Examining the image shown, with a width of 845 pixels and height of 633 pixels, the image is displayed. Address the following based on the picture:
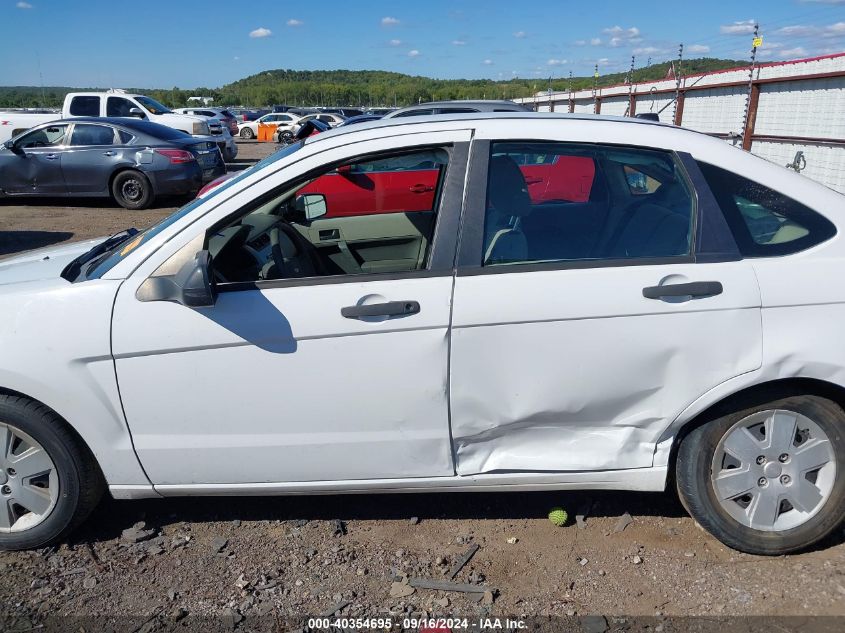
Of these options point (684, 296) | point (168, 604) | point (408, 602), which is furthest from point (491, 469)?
point (168, 604)

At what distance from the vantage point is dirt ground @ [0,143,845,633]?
2.71m

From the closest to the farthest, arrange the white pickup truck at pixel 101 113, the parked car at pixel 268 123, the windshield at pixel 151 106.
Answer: the white pickup truck at pixel 101 113
the windshield at pixel 151 106
the parked car at pixel 268 123

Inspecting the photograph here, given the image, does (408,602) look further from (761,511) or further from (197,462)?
(761,511)

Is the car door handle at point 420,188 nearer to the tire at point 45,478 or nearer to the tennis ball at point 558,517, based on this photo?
the tennis ball at point 558,517

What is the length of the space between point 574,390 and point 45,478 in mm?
2246

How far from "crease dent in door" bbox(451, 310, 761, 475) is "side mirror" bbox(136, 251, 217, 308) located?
3.13ft

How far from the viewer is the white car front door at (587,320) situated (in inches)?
106

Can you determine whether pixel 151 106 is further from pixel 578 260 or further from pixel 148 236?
pixel 578 260

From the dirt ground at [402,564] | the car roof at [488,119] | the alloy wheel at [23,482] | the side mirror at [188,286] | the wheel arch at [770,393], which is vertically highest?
the car roof at [488,119]

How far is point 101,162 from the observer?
491 inches

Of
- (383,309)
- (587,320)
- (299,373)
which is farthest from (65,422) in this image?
(587,320)

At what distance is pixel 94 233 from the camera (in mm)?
10406

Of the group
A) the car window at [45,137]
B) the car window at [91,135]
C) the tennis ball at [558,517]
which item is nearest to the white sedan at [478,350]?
the tennis ball at [558,517]

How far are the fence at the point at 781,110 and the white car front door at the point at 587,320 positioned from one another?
24.5 feet
